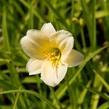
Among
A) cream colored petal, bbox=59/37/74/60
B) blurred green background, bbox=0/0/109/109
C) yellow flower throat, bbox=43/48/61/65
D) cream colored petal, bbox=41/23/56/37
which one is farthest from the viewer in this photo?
blurred green background, bbox=0/0/109/109

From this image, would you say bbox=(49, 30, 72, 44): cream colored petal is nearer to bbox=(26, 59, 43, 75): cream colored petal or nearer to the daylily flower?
the daylily flower

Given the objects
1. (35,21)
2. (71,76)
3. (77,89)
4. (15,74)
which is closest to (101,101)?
(77,89)

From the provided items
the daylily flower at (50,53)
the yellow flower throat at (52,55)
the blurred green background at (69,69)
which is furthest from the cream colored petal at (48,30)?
the blurred green background at (69,69)

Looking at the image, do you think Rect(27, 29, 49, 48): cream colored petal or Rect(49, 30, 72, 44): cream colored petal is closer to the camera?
Rect(49, 30, 72, 44): cream colored petal

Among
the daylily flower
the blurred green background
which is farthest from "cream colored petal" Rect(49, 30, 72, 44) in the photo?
the blurred green background

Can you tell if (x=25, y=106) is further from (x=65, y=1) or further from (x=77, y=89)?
(x=65, y=1)

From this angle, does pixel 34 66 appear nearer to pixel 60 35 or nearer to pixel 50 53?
pixel 50 53

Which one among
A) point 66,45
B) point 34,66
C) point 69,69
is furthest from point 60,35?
point 69,69
